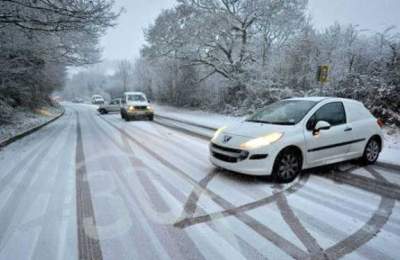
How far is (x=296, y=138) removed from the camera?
4.77m

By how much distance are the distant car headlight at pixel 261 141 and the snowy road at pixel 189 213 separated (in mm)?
716

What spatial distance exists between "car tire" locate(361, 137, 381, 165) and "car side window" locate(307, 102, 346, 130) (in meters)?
1.10

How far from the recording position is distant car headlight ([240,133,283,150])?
4.60 meters

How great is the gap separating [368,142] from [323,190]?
241 cm

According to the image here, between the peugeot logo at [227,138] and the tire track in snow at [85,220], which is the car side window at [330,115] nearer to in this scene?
the peugeot logo at [227,138]

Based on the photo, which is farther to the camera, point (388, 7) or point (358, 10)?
point (358, 10)

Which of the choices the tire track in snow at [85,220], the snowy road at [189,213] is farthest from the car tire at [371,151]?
the tire track in snow at [85,220]

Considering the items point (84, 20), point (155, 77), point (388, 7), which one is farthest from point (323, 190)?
point (388, 7)

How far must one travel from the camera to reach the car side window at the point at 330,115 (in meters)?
5.09

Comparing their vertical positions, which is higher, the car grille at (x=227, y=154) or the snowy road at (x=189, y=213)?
the car grille at (x=227, y=154)

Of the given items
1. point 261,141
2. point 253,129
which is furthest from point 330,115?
point 261,141

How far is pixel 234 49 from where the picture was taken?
2016 cm

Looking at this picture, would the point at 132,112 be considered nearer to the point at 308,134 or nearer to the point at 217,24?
the point at 217,24

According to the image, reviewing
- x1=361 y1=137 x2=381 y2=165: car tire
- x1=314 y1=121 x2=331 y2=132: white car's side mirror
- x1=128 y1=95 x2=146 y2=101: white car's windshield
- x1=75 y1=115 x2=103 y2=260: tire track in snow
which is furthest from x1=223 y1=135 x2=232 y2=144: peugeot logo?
x1=128 y1=95 x2=146 y2=101: white car's windshield
